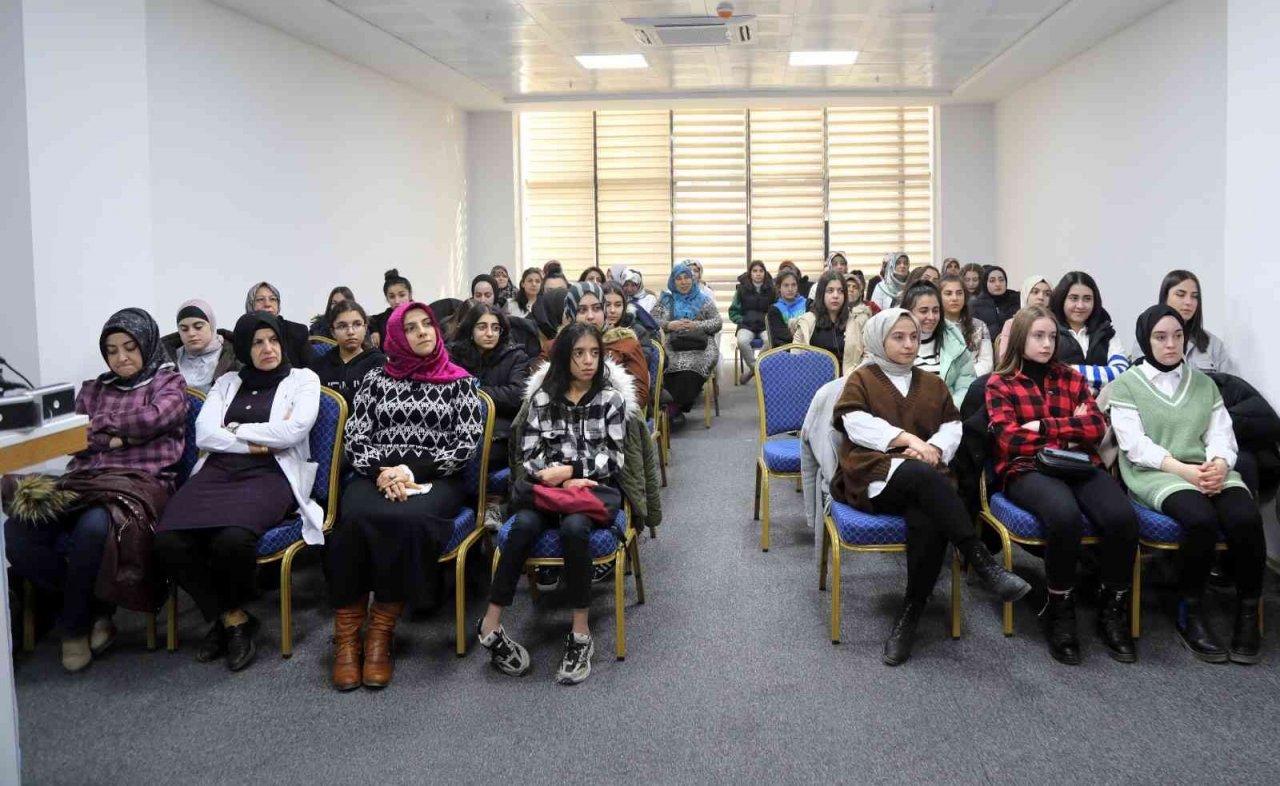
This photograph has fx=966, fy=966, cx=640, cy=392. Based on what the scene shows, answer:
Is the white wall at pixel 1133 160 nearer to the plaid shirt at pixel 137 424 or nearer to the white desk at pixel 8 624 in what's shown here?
the plaid shirt at pixel 137 424

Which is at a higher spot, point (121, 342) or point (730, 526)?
point (121, 342)

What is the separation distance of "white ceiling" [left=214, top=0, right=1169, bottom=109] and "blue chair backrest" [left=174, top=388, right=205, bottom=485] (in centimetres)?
406

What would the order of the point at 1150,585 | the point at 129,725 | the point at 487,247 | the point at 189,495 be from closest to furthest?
the point at 129,725 < the point at 189,495 < the point at 1150,585 < the point at 487,247

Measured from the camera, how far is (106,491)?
3.56 meters

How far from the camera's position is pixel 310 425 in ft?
12.3

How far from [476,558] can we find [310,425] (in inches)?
35.5

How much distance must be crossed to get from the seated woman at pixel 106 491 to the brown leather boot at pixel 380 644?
0.86 metres

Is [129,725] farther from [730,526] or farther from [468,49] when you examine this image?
[468,49]

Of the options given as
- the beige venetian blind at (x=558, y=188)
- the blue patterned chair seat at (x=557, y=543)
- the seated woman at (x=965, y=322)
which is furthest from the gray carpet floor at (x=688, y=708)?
the beige venetian blind at (x=558, y=188)

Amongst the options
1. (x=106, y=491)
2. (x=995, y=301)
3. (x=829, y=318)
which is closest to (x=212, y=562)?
(x=106, y=491)

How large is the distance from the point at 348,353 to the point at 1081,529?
3426 millimetres

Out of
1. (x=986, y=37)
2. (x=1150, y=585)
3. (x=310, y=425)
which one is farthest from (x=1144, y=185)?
(x=310, y=425)

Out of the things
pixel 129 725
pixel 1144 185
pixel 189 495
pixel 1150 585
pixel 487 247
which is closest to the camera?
pixel 129 725

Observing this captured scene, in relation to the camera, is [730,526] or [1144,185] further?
[1144,185]
